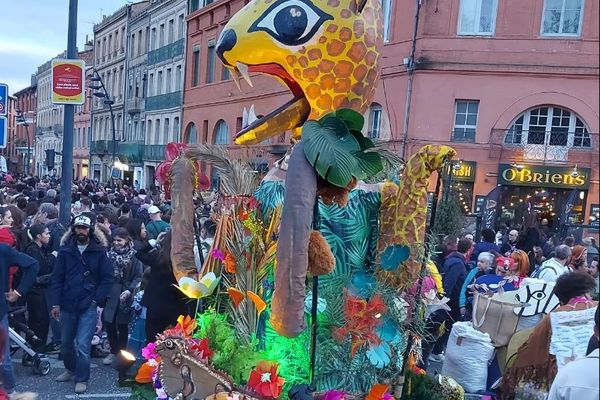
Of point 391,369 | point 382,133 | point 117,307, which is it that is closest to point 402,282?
point 391,369

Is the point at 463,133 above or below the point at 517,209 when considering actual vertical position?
above

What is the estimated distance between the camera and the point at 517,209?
51.3 feet

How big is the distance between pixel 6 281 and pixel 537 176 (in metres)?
13.8

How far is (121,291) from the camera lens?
5.56 m

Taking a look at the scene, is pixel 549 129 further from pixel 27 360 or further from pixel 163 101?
pixel 163 101

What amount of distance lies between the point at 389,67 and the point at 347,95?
14.0 metres

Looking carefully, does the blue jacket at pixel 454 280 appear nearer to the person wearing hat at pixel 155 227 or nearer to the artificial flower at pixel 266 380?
the person wearing hat at pixel 155 227

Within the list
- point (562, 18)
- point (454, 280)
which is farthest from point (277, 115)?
point (562, 18)

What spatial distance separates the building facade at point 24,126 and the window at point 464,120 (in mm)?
51397

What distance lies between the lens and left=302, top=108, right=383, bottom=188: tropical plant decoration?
6.77ft

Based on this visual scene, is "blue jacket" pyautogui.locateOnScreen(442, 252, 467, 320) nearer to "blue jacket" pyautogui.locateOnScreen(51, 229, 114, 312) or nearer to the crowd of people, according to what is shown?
the crowd of people

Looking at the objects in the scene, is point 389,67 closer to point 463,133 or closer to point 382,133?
point 463,133

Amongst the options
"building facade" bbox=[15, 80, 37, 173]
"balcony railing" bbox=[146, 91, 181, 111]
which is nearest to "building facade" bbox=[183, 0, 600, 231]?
"balcony railing" bbox=[146, 91, 181, 111]

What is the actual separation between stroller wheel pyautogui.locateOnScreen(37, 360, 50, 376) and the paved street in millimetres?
36
